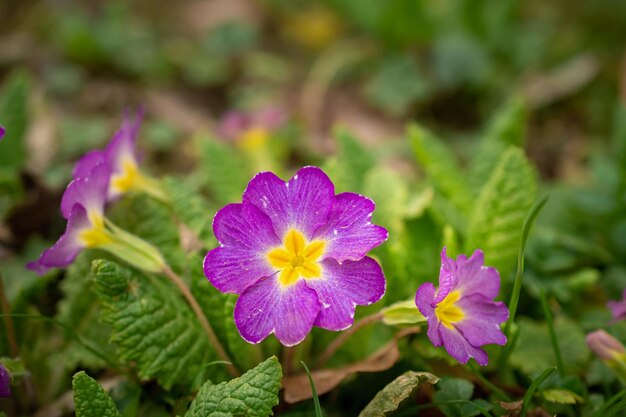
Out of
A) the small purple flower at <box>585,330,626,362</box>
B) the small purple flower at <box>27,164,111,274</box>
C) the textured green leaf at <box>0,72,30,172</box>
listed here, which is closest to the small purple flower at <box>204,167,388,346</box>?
the small purple flower at <box>27,164,111,274</box>

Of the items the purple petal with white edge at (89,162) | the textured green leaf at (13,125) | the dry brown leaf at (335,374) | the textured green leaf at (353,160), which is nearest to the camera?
the dry brown leaf at (335,374)

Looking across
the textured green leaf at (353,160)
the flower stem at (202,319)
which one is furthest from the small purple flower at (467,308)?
the textured green leaf at (353,160)

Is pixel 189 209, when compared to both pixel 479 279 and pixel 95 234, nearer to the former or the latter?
pixel 95 234

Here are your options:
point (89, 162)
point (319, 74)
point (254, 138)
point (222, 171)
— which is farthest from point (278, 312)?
point (319, 74)

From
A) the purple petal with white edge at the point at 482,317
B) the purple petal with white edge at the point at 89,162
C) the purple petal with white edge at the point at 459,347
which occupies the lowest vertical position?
the purple petal with white edge at the point at 459,347

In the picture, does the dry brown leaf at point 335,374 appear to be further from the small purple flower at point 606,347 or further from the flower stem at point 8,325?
the flower stem at point 8,325

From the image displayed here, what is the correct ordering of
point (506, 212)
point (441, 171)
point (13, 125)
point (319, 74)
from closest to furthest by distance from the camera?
point (506, 212) < point (441, 171) < point (13, 125) < point (319, 74)

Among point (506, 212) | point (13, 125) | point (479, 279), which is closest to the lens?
point (479, 279)

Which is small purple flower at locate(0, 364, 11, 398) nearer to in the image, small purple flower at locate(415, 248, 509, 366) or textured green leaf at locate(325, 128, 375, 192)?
small purple flower at locate(415, 248, 509, 366)
